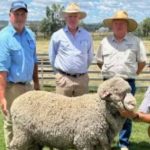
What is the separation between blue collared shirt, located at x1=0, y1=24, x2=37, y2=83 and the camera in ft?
18.6

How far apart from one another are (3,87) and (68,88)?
1436mm

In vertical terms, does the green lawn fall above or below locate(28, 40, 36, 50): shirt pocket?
below

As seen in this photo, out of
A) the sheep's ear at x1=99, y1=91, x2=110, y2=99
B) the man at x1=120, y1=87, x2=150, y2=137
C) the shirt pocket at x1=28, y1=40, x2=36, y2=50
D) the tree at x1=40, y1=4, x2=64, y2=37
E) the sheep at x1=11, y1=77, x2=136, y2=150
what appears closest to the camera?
the man at x1=120, y1=87, x2=150, y2=137

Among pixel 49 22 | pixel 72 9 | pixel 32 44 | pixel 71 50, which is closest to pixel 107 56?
pixel 71 50

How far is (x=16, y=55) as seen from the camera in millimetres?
5691

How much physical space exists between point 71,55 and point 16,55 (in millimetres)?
1285

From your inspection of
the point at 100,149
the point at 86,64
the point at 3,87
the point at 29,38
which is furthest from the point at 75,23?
the point at 100,149

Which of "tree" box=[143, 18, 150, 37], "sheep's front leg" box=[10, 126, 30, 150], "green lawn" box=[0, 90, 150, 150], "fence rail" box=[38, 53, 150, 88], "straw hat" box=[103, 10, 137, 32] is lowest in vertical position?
"tree" box=[143, 18, 150, 37]

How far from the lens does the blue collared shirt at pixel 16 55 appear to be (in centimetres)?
566

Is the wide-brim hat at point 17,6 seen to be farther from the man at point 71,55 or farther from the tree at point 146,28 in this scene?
the tree at point 146,28

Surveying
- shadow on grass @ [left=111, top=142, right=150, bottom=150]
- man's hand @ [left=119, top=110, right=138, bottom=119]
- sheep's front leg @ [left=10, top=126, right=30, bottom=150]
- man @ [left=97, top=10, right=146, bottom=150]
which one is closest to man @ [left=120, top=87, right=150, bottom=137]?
man's hand @ [left=119, top=110, right=138, bottom=119]

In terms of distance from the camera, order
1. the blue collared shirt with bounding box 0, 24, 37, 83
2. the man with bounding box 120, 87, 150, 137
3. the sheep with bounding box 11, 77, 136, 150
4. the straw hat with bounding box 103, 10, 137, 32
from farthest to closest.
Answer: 1. the straw hat with bounding box 103, 10, 137, 32
2. the blue collared shirt with bounding box 0, 24, 37, 83
3. the sheep with bounding box 11, 77, 136, 150
4. the man with bounding box 120, 87, 150, 137

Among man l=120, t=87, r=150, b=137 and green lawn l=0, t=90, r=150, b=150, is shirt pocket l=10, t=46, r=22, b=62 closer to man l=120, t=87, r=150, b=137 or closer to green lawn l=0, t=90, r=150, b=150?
man l=120, t=87, r=150, b=137

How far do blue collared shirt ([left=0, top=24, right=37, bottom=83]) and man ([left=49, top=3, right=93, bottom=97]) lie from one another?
103 cm
